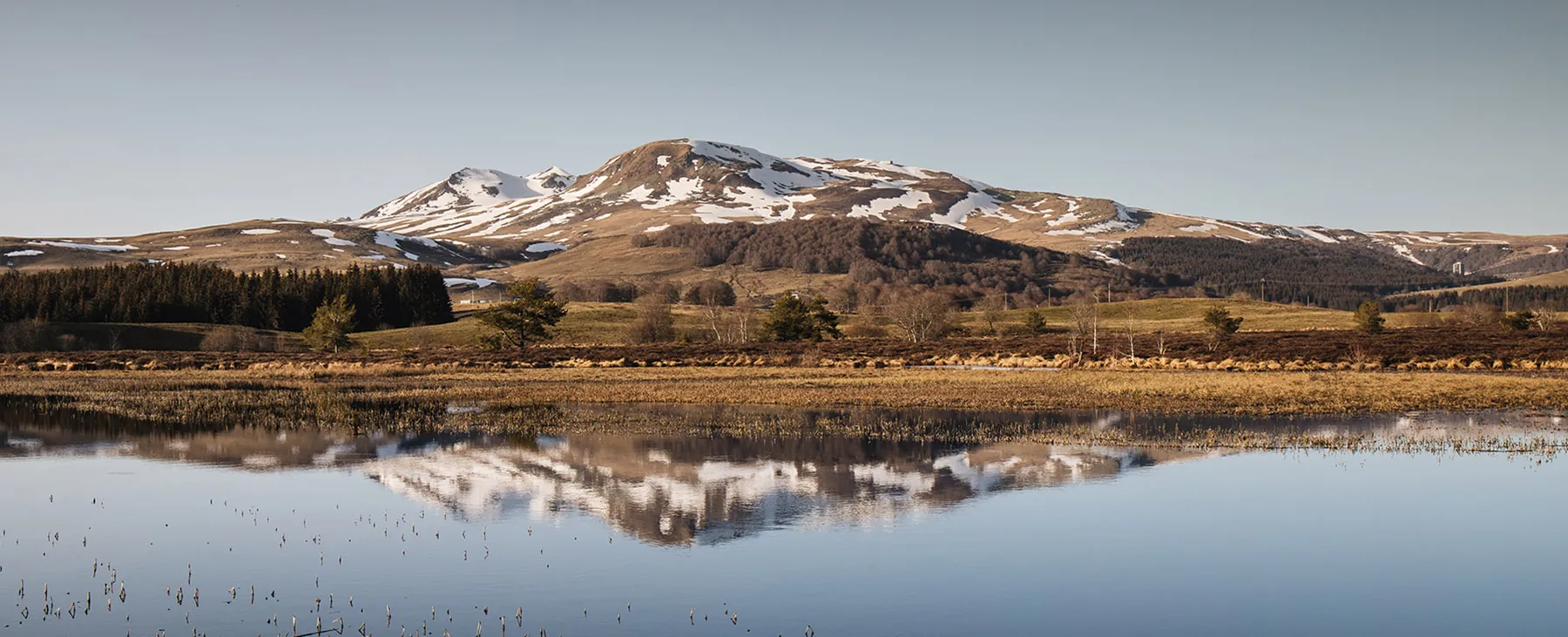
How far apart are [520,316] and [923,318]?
139 ft

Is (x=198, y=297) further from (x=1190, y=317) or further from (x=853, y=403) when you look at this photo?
(x=1190, y=317)

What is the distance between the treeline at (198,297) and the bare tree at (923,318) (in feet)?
218

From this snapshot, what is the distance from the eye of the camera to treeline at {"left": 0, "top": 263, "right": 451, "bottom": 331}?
13650 centimetres

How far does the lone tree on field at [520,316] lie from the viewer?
109500 mm

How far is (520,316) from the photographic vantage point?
363ft

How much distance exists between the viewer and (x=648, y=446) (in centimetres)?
3516

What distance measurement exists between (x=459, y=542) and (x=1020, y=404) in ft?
102

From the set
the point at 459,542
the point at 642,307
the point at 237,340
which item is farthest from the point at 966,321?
the point at 459,542

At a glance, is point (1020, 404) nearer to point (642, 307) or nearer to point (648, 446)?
point (648, 446)

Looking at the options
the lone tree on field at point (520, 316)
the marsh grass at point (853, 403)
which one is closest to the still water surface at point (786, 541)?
the marsh grass at point (853, 403)

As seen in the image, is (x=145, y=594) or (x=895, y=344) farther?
(x=895, y=344)

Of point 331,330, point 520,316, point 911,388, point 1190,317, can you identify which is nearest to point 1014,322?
point 1190,317

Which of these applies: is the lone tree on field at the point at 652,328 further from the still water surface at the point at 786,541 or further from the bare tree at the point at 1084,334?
the still water surface at the point at 786,541

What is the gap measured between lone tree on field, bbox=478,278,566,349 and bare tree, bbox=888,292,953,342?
122 ft
